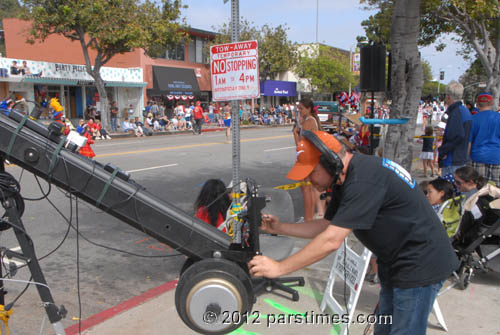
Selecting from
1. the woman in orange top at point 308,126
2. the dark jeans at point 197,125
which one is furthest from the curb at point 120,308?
the dark jeans at point 197,125

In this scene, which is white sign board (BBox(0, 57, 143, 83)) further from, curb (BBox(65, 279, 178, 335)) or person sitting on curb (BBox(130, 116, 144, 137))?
Answer: curb (BBox(65, 279, 178, 335))

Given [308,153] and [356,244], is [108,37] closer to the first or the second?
[356,244]

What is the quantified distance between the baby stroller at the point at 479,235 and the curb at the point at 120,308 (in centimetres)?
308

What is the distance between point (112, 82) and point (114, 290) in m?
26.0

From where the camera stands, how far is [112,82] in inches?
1128

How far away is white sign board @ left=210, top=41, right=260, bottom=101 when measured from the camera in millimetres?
4109

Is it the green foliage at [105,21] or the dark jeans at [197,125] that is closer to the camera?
the green foliage at [105,21]

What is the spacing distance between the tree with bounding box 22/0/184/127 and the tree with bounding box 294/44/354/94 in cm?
2197

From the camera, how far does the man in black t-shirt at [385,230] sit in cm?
220

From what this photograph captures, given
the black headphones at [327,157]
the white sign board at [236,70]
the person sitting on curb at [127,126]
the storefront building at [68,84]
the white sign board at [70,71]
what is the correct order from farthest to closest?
the person sitting on curb at [127,126], the storefront building at [68,84], the white sign board at [70,71], the white sign board at [236,70], the black headphones at [327,157]

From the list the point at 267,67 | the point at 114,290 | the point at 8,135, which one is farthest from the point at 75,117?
the point at 8,135

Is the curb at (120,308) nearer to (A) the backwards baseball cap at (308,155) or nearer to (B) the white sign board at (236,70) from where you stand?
(B) the white sign board at (236,70)

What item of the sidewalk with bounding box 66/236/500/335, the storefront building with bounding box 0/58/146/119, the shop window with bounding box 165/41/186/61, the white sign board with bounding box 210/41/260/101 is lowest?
the sidewalk with bounding box 66/236/500/335

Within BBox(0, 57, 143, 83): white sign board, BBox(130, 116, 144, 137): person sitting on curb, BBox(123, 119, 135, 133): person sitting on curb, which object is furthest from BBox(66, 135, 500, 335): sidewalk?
BBox(0, 57, 143, 83): white sign board
